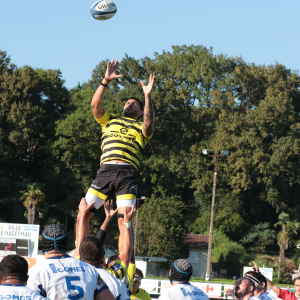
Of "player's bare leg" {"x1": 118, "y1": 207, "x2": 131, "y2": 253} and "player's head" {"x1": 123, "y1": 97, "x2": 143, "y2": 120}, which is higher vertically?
"player's head" {"x1": 123, "y1": 97, "x2": 143, "y2": 120}

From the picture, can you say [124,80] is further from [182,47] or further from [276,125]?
[276,125]

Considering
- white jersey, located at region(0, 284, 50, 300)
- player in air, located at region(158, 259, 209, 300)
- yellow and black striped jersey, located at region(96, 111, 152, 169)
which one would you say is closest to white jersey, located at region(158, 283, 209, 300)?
player in air, located at region(158, 259, 209, 300)

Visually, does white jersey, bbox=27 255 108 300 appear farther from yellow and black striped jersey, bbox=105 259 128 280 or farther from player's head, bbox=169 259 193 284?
player's head, bbox=169 259 193 284

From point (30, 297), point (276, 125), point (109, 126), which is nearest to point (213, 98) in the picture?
point (276, 125)

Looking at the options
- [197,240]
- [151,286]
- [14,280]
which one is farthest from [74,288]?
[197,240]

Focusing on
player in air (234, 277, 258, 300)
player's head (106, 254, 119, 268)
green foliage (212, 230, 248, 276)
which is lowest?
green foliage (212, 230, 248, 276)

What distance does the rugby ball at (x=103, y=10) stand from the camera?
12.4m

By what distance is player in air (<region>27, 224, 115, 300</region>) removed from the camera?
454 cm

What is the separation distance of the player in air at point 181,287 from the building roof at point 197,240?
56294mm

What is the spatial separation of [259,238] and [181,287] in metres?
57.5

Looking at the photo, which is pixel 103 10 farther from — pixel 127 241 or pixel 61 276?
pixel 61 276

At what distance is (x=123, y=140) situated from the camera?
794 cm

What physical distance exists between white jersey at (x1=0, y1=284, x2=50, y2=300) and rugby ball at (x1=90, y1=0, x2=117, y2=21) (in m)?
9.30

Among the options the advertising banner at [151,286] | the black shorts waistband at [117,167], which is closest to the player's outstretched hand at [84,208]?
the black shorts waistband at [117,167]
